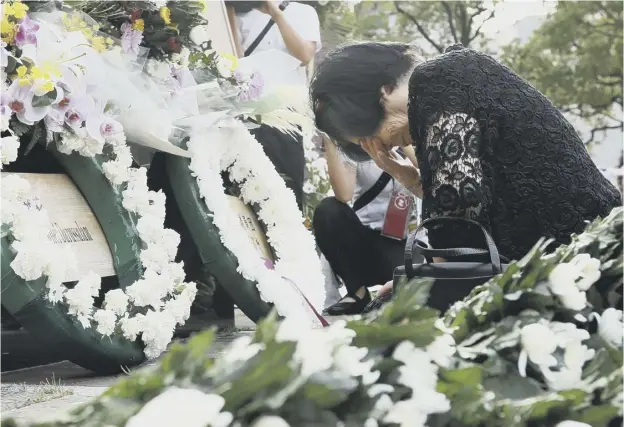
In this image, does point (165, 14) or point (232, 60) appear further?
point (232, 60)

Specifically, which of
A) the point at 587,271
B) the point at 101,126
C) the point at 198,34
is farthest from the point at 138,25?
the point at 587,271

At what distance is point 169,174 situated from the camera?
152 inches

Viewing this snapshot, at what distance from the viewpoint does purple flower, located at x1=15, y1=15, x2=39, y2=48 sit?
2.99 m

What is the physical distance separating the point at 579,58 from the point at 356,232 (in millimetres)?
15090

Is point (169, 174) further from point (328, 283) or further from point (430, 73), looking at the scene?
point (328, 283)

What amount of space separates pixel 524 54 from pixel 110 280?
1831 centimetres

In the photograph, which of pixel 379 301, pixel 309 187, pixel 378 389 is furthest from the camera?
pixel 309 187

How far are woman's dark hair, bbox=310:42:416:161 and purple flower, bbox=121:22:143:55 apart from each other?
3.23 ft

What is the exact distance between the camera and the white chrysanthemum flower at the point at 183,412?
2.48 ft

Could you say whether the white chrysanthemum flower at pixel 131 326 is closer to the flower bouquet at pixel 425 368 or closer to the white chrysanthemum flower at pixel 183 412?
the flower bouquet at pixel 425 368

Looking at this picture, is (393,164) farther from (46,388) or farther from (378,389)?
(378,389)

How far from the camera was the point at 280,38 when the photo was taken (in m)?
5.22

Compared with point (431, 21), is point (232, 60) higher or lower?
higher

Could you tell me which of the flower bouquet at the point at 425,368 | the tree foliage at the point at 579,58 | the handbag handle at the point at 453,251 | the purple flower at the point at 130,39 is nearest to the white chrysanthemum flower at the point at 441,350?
the flower bouquet at the point at 425,368
